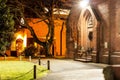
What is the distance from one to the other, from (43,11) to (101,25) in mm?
12411

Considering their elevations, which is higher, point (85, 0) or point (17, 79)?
point (85, 0)

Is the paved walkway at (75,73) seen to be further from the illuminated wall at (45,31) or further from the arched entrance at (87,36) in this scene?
the illuminated wall at (45,31)

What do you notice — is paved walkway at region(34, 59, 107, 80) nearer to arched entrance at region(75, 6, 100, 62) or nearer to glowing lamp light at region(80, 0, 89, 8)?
arched entrance at region(75, 6, 100, 62)

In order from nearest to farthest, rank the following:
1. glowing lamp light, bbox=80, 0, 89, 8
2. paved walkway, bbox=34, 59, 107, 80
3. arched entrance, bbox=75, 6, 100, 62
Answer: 1. paved walkway, bbox=34, 59, 107, 80
2. arched entrance, bbox=75, 6, 100, 62
3. glowing lamp light, bbox=80, 0, 89, 8

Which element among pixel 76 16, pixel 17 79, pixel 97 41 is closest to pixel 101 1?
pixel 97 41

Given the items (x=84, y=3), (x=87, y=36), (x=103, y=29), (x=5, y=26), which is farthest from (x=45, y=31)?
(x=5, y=26)

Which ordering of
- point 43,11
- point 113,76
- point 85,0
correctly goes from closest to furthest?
point 113,76
point 85,0
point 43,11

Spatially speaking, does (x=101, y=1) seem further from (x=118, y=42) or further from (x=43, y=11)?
(x=43, y=11)

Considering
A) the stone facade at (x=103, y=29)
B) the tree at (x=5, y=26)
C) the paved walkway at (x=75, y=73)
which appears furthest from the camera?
the stone facade at (x=103, y=29)

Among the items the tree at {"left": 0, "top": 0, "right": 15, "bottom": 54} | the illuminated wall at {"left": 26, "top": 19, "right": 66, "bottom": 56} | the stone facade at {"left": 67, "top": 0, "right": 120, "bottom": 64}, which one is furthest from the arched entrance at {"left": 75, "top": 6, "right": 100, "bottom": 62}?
the tree at {"left": 0, "top": 0, "right": 15, "bottom": 54}

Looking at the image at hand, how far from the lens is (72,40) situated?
36.2 metres

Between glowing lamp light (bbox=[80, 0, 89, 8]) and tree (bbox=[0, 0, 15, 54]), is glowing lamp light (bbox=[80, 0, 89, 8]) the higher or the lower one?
the higher one

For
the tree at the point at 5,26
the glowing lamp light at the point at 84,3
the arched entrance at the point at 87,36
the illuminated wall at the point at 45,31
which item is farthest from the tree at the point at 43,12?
the tree at the point at 5,26

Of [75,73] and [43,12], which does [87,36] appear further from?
[75,73]
